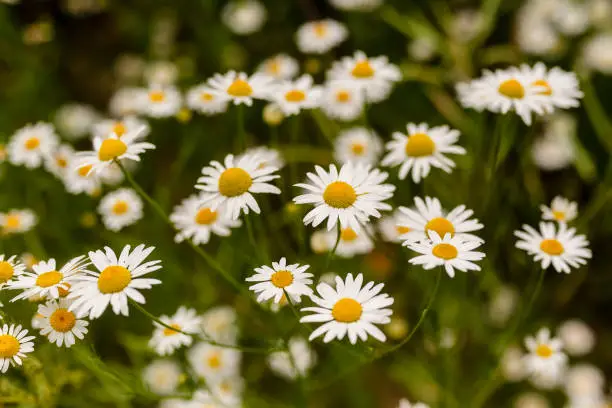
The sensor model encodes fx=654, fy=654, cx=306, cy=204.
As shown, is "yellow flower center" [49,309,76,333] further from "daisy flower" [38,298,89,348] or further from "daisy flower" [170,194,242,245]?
"daisy flower" [170,194,242,245]

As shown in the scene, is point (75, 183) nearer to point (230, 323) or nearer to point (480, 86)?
point (230, 323)

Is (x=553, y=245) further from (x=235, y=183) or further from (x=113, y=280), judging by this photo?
(x=113, y=280)

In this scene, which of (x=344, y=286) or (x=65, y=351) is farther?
(x=65, y=351)

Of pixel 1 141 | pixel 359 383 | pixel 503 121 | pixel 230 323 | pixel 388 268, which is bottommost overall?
pixel 359 383

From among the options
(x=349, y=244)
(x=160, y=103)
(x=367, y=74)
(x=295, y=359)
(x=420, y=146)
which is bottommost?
(x=295, y=359)

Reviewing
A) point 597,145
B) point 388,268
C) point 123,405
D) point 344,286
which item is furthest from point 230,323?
point 597,145

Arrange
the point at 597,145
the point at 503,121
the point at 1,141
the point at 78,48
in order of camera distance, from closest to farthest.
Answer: the point at 503,121 → the point at 1,141 → the point at 597,145 → the point at 78,48

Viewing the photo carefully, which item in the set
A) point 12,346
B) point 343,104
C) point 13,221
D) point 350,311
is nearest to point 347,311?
point 350,311
